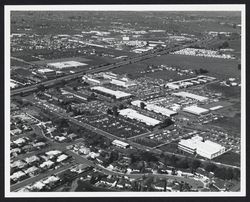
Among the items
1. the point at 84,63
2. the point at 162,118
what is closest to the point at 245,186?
the point at 162,118

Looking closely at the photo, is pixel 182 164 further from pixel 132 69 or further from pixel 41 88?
pixel 132 69

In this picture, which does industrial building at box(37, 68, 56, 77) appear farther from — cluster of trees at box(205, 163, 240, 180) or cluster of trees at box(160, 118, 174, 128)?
cluster of trees at box(205, 163, 240, 180)

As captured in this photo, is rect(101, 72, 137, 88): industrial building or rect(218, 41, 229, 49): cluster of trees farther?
rect(218, 41, 229, 49): cluster of trees

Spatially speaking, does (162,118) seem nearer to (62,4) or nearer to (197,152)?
(197,152)

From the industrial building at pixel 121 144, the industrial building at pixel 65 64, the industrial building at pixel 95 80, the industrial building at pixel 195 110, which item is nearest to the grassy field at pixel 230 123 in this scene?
the industrial building at pixel 195 110

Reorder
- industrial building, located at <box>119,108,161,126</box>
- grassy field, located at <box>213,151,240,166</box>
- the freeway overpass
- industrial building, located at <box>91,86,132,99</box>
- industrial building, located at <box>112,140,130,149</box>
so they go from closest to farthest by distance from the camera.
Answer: grassy field, located at <box>213,151,240,166</box>
industrial building, located at <box>112,140,130,149</box>
industrial building, located at <box>119,108,161,126</box>
industrial building, located at <box>91,86,132,99</box>
the freeway overpass

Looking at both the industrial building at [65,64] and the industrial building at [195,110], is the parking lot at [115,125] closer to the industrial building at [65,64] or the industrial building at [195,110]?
the industrial building at [195,110]

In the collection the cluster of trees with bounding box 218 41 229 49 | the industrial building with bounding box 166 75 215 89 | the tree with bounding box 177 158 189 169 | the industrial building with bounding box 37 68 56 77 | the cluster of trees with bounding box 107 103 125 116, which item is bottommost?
the tree with bounding box 177 158 189 169

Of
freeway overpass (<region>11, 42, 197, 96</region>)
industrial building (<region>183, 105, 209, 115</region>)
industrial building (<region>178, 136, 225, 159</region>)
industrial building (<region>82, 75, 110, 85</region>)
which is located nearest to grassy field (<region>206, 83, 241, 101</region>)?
industrial building (<region>183, 105, 209, 115</region>)
